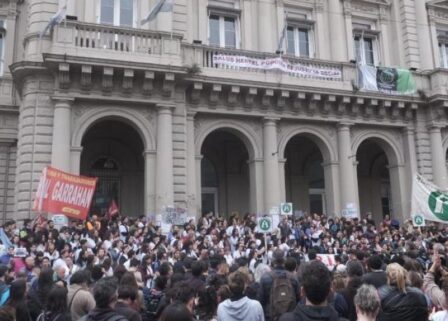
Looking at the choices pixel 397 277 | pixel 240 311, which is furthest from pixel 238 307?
pixel 397 277

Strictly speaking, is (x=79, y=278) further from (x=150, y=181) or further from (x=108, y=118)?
(x=108, y=118)

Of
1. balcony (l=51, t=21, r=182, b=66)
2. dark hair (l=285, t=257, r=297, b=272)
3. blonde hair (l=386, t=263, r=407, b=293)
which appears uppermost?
balcony (l=51, t=21, r=182, b=66)

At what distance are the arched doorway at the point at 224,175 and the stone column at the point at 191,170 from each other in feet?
12.0

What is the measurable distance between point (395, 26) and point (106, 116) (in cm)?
1574

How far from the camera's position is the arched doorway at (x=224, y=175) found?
77.7ft

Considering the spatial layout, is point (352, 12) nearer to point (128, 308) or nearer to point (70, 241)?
point (70, 241)

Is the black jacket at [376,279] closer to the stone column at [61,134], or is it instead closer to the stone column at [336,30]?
the stone column at [61,134]

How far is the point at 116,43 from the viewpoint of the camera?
1845 centimetres

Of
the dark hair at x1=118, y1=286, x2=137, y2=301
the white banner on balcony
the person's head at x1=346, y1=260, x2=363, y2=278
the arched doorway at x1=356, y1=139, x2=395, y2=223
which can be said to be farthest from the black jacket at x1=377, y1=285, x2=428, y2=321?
the arched doorway at x1=356, y1=139, x2=395, y2=223

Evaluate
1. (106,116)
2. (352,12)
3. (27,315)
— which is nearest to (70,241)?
(106,116)

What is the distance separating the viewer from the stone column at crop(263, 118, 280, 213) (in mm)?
20547

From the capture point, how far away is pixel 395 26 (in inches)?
1009

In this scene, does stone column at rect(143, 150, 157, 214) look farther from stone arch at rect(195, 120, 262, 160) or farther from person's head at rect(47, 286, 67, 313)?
person's head at rect(47, 286, 67, 313)

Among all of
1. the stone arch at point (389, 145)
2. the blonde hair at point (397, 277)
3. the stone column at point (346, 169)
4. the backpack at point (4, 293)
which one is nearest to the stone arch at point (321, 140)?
the stone column at point (346, 169)
